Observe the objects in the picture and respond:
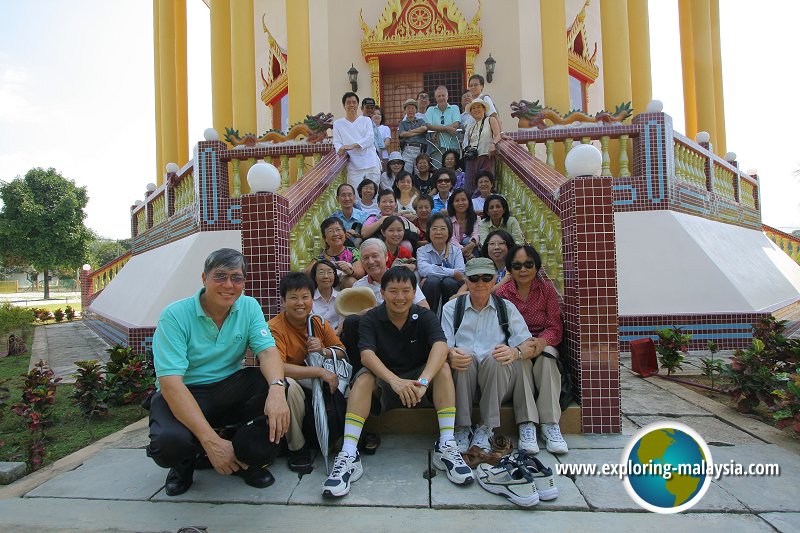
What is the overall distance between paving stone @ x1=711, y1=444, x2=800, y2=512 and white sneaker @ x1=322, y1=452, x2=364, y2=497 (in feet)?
6.43

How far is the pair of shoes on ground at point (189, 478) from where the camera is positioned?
255cm

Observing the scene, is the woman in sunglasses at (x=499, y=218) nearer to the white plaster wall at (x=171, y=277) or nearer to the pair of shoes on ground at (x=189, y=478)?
the pair of shoes on ground at (x=189, y=478)

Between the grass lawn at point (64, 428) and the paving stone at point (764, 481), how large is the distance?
4210 millimetres

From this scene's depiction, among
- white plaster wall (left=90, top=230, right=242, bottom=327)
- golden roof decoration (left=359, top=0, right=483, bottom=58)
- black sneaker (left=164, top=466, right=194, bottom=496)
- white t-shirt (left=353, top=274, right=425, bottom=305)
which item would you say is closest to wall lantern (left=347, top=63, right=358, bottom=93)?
golden roof decoration (left=359, top=0, right=483, bottom=58)

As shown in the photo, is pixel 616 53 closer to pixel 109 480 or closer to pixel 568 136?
pixel 568 136

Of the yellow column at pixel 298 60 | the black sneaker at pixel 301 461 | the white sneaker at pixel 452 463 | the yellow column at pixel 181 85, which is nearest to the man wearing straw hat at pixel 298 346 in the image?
the black sneaker at pixel 301 461

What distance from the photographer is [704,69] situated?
1272 cm

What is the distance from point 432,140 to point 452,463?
5.51 metres

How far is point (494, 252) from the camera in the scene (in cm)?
413

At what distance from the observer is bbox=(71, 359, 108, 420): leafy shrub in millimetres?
4184

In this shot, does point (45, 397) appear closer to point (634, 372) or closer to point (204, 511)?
point (204, 511)

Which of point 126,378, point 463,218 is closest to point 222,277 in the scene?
point 126,378

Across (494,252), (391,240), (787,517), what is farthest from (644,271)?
(787,517)

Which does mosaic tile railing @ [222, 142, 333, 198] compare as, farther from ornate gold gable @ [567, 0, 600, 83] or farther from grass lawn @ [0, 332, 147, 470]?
ornate gold gable @ [567, 0, 600, 83]
